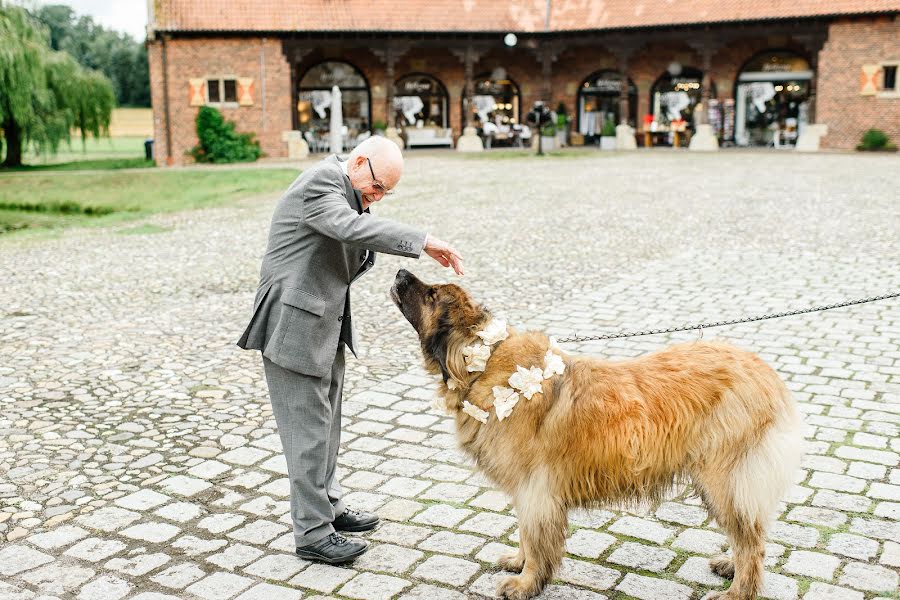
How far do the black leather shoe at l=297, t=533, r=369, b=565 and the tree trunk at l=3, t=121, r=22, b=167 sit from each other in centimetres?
3153

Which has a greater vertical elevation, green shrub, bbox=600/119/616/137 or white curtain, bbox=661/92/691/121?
white curtain, bbox=661/92/691/121

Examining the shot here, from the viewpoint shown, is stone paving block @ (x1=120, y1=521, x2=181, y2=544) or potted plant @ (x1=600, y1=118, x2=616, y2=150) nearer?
stone paving block @ (x1=120, y1=521, x2=181, y2=544)

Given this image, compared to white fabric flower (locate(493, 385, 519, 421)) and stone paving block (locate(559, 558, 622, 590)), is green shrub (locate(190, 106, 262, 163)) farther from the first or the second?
white fabric flower (locate(493, 385, 519, 421))

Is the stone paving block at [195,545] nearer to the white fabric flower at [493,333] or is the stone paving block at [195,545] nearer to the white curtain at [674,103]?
the white fabric flower at [493,333]

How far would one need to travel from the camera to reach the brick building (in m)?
33.8

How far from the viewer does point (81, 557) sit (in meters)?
4.23

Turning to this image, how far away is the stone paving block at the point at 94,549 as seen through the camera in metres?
4.24

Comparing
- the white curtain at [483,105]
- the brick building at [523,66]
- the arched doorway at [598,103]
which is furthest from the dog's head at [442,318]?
the white curtain at [483,105]

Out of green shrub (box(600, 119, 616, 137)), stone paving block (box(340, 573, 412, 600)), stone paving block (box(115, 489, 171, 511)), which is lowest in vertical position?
stone paving block (box(340, 573, 412, 600))

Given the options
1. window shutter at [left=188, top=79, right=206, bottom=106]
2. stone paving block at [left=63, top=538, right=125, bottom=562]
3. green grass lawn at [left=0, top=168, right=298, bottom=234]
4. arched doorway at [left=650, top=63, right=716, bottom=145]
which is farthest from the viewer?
arched doorway at [left=650, top=63, right=716, bottom=145]

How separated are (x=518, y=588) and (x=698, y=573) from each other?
0.85 metres

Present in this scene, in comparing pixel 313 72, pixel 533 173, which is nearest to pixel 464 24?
pixel 313 72

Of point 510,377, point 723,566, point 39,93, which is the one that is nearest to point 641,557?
point 723,566

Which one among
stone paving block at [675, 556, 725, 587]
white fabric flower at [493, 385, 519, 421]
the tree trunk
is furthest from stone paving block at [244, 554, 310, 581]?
the tree trunk
